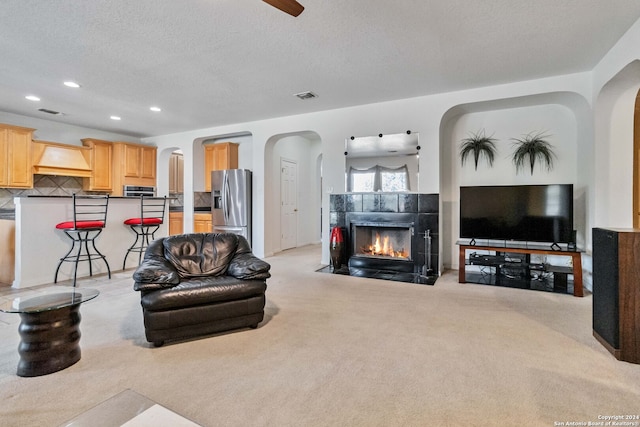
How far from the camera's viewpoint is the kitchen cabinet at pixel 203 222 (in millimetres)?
7051

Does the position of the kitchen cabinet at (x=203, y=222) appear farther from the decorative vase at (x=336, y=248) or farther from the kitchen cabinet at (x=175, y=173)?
the decorative vase at (x=336, y=248)

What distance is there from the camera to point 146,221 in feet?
16.6

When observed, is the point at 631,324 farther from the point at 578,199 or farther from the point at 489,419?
the point at 578,199

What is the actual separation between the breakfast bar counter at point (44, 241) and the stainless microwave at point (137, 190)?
7.86 feet

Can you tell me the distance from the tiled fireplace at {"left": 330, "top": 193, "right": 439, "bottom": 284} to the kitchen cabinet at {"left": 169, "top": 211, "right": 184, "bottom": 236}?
395 cm

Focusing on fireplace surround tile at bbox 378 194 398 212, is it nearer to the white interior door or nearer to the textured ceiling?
the textured ceiling

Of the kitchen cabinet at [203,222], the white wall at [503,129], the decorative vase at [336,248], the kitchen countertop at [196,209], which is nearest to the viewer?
the white wall at [503,129]

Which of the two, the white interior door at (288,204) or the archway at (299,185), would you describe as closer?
the archway at (299,185)

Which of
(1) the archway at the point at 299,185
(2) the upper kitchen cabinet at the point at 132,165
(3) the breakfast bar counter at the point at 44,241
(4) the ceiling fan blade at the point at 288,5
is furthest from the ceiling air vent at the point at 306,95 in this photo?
(2) the upper kitchen cabinet at the point at 132,165

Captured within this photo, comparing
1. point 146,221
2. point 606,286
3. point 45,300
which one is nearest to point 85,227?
point 146,221

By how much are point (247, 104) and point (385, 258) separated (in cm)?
334

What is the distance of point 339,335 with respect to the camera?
2.66m

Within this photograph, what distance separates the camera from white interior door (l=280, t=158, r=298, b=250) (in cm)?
748

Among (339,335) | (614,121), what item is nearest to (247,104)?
(339,335)
